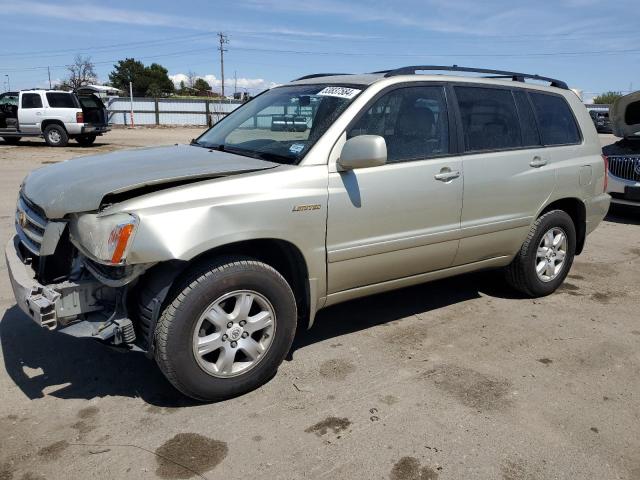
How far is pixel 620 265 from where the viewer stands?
630 centimetres

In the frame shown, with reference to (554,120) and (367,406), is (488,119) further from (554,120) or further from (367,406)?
(367,406)

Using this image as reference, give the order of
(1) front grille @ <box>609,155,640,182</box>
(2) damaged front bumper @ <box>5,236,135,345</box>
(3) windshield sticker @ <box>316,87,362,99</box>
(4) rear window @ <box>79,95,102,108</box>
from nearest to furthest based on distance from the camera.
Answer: (2) damaged front bumper @ <box>5,236,135,345</box> < (3) windshield sticker @ <box>316,87,362,99</box> < (1) front grille @ <box>609,155,640,182</box> < (4) rear window @ <box>79,95,102,108</box>

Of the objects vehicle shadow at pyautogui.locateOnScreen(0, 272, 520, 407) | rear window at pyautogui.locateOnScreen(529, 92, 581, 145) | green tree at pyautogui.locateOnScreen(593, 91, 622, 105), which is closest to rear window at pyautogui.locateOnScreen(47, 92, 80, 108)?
vehicle shadow at pyautogui.locateOnScreen(0, 272, 520, 407)

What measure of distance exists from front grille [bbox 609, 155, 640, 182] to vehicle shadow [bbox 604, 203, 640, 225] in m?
0.45

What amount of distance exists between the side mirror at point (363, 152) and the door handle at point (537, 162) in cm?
171

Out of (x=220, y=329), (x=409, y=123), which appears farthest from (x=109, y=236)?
(x=409, y=123)

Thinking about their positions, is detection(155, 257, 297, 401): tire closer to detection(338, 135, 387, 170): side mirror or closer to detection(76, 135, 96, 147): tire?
detection(338, 135, 387, 170): side mirror

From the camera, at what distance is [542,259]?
4922 millimetres

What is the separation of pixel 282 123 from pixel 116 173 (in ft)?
4.14

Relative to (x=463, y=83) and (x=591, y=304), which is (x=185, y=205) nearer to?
(x=463, y=83)

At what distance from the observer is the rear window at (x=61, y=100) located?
62.0ft

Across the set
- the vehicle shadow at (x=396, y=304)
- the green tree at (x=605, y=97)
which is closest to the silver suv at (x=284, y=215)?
the vehicle shadow at (x=396, y=304)

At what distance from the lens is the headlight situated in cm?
274

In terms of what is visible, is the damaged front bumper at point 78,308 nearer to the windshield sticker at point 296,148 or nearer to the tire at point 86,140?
the windshield sticker at point 296,148
